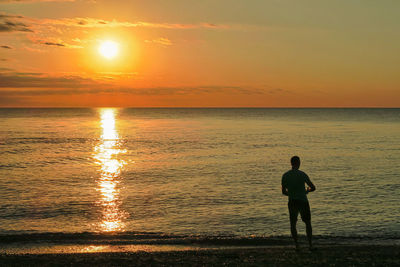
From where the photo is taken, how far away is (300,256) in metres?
11.4

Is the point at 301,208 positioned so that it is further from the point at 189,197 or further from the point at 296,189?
the point at 189,197

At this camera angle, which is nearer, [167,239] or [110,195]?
[167,239]

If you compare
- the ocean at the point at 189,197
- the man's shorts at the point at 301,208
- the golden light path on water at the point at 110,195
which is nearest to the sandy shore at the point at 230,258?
the man's shorts at the point at 301,208

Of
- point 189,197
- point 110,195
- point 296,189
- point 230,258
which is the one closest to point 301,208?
point 296,189

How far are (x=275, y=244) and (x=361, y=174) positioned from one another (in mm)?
17863

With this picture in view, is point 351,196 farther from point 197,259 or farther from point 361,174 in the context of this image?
point 197,259

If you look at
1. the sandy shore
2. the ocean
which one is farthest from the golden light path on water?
the sandy shore

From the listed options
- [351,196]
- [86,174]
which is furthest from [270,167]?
[86,174]

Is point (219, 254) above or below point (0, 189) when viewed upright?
below

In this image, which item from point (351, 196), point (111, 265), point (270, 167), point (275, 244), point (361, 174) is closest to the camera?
point (111, 265)

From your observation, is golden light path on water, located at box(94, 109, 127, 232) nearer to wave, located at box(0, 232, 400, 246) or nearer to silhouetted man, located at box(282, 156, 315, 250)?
wave, located at box(0, 232, 400, 246)

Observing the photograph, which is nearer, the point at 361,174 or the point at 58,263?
the point at 58,263

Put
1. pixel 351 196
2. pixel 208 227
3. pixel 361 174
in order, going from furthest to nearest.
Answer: pixel 361 174 < pixel 351 196 < pixel 208 227

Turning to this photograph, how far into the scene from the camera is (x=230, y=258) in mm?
11469
